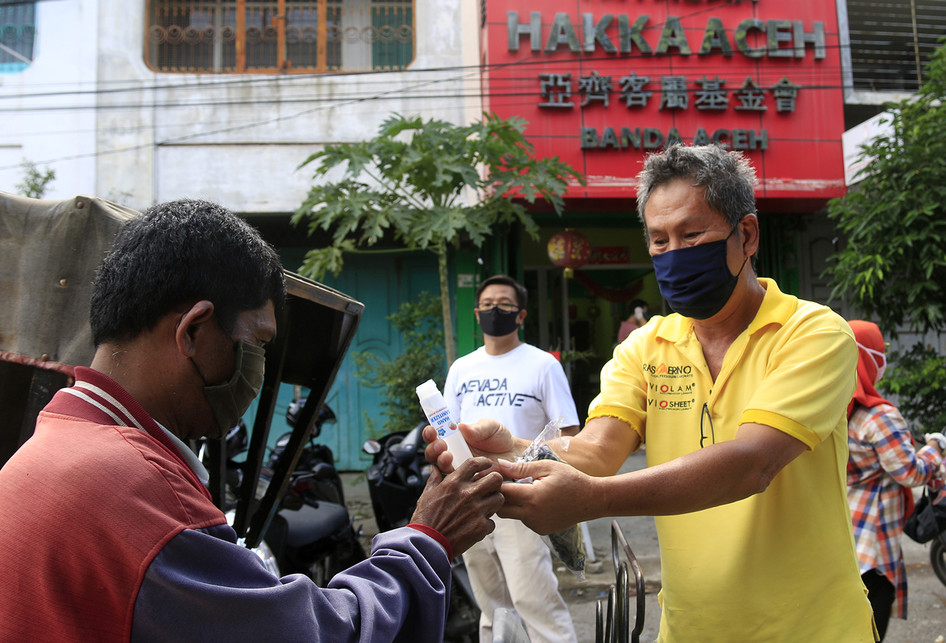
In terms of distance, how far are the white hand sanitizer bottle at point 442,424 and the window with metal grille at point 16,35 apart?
9722 mm

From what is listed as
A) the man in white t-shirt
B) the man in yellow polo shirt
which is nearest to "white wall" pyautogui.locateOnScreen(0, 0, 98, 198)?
the man in white t-shirt

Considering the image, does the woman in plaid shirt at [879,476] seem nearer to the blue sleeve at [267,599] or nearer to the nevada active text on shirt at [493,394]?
the nevada active text on shirt at [493,394]

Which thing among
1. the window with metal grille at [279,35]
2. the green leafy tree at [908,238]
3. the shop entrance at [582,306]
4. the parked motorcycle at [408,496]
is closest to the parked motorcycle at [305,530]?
the parked motorcycle at [408,496]

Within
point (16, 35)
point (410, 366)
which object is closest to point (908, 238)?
point (410, 366)

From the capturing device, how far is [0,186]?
27.5 feet

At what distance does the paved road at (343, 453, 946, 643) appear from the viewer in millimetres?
4066

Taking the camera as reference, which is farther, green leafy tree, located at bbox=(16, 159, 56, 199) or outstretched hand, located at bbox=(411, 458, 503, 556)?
green leafy tree, located at bbox=(16, 159, 56, 199)

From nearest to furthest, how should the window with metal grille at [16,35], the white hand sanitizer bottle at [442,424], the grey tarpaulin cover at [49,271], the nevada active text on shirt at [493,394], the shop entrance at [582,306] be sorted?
the white hand sanitizer bottle at [442,424], the grey tarpaulin cover at [49,271], the nevada active text on shirt at [493,394], the window with metal grille at [16,35], the shop entrance at [582,306]

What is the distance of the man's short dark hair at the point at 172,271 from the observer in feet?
3.82

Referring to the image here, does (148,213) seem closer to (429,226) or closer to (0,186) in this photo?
(429,226)

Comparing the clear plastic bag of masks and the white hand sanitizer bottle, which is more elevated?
the white hand sanitizer bottle

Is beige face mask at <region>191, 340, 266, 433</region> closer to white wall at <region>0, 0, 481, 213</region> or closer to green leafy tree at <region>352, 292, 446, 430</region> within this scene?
green leafy tree at <region>352, 292, 446, 430</region>

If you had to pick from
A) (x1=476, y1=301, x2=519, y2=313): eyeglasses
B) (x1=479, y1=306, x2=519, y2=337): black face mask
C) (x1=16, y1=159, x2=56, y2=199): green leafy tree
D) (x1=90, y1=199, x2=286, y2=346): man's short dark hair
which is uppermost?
(x1=16, y1=159, x2=56, y2=199): green leafy tree

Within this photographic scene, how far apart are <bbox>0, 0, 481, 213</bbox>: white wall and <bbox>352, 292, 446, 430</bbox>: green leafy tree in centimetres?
242
